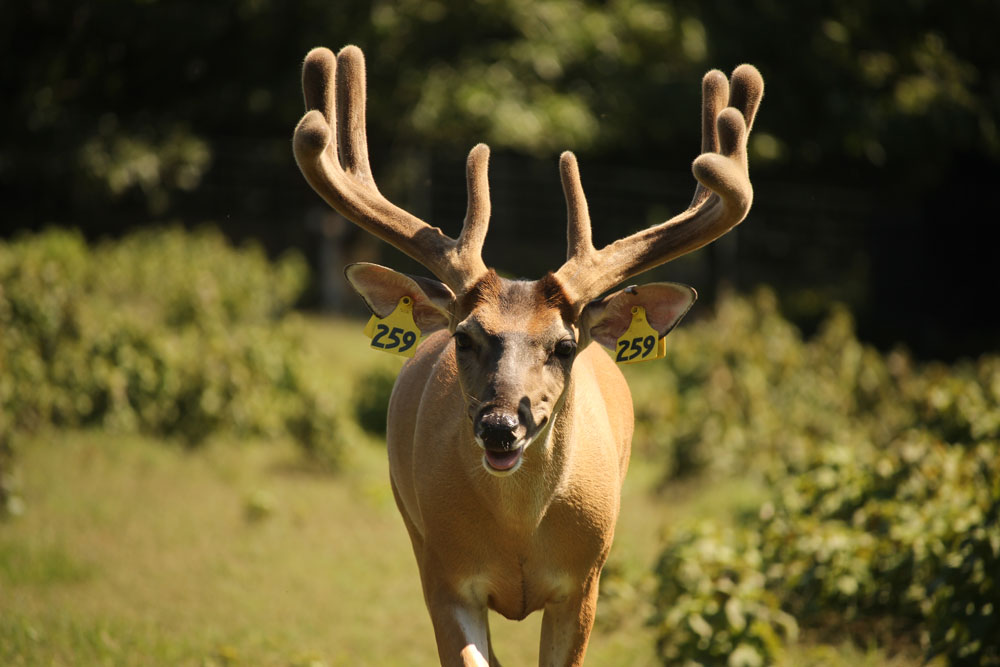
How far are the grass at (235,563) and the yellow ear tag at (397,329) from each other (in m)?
1.83

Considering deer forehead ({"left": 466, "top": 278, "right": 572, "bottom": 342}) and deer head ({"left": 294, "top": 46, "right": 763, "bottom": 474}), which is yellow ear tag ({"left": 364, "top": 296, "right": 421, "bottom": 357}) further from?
deer forehead ({"left": 466, "top": 278, "right": 572, "bottom": 342})

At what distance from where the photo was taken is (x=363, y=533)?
847 centimetres

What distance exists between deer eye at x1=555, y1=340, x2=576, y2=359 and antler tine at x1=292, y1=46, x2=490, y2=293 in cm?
42

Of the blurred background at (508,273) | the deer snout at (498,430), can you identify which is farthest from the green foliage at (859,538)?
the deer snout at (498,430)

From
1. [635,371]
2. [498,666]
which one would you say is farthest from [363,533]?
[635,371]

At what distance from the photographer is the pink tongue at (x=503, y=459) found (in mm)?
3908

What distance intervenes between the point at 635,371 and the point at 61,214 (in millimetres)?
10014

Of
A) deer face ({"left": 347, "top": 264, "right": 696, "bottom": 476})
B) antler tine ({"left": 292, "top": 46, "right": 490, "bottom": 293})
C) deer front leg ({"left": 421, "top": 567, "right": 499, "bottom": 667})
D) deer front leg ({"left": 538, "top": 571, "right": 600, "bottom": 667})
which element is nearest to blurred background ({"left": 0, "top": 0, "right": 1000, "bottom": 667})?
deer front leg ({"left": 538, "top": 571, "right": 600, "bottom": 667})

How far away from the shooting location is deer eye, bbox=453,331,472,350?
13.6 ft

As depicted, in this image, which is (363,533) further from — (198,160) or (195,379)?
(198,160)

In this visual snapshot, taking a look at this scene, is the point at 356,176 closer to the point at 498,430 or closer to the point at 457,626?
the point at 498,430

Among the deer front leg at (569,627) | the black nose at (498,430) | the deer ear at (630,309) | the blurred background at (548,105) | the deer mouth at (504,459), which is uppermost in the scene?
the blurred background at (548,105)

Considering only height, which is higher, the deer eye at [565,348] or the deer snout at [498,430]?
the deer eye at [565,348]

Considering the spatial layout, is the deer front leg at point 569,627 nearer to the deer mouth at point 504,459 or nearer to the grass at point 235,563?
the deer mouth at point 504,459
